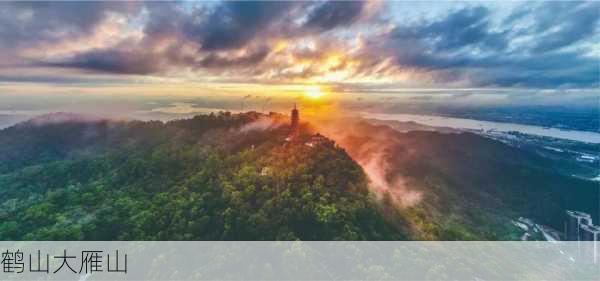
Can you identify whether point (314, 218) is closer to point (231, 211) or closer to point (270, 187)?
point (270, 187)

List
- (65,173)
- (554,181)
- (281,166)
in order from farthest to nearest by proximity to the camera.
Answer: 1. (554,181)
2. (65,173)
3. (281,166)

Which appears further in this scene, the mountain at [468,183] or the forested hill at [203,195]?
the mountain at [468,183]

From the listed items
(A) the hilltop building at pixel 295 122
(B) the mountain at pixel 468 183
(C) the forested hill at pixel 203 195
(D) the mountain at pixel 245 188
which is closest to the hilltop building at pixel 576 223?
(B) the mountain at pixel 468 183

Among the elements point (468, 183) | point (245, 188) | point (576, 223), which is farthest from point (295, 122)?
point (576, 223)

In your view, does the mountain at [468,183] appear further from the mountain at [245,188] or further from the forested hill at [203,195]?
the forested hill at [203,195]

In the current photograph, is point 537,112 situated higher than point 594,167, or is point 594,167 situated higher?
point 537,112

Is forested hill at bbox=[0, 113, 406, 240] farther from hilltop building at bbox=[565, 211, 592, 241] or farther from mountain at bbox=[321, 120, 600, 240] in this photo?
hilltop building at bbox=[565, 211, 592, 241]
